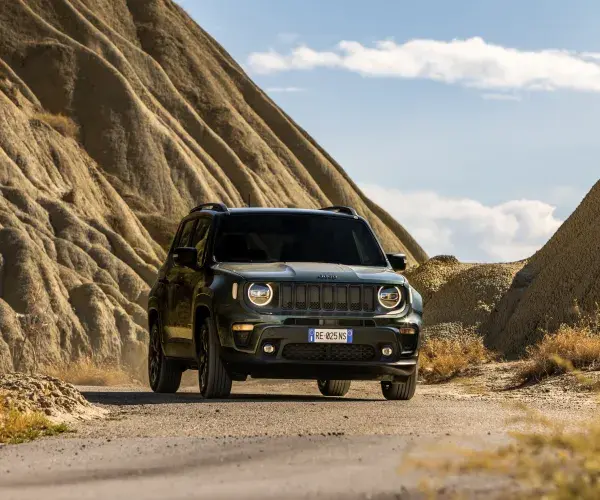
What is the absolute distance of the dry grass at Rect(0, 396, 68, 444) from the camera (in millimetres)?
10984

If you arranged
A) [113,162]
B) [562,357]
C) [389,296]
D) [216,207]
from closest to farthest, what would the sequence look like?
[389,296], [216,207], [562,357], [113,162]

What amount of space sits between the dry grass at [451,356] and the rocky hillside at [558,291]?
0.51 m

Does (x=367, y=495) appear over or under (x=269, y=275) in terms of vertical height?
under

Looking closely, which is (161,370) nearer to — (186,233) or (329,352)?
(186,233)

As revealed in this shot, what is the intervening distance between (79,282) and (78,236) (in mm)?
2995

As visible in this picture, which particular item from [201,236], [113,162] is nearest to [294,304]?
[201,236]

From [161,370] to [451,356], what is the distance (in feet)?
23.5

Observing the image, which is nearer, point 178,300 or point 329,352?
point 329,352

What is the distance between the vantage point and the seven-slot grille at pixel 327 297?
14312mm

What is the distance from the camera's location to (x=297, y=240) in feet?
50.8

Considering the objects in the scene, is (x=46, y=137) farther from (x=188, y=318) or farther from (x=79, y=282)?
(x=188, y=318)

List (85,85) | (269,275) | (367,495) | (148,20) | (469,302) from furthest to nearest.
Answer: (148,20)
(85,85)
(469,302)
(269,275)
(367,495)

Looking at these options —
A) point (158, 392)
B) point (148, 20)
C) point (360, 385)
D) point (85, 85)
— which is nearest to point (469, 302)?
point (360, 385)

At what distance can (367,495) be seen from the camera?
694 centimetres
